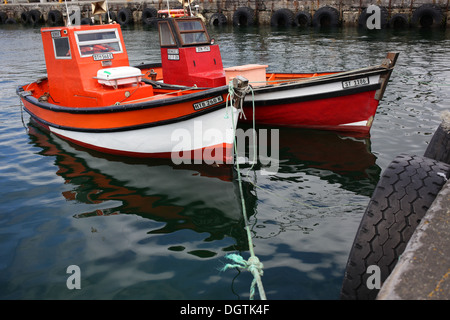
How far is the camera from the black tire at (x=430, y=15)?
25.1 metres

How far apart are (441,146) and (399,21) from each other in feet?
81.8

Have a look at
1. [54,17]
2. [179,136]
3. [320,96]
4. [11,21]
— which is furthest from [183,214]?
[11,21]

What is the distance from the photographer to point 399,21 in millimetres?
26766

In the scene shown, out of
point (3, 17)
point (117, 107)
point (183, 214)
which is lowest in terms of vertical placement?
point (183, 214)

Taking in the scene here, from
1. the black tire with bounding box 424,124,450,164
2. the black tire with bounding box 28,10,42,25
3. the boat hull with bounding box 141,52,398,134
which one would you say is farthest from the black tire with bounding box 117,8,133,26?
the black tire with bounding box 424,124,450,164

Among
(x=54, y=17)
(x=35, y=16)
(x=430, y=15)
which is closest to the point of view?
(x=430, y=15)

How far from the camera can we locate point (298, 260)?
511 cm

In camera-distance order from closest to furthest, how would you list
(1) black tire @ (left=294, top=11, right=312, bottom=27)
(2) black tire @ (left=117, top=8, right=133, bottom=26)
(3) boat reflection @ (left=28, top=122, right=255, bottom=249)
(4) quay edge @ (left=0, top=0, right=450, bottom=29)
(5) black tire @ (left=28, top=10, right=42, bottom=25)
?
(3) boat reflection @ (left=28, top=122, right=255, bottom=249)
(4) quay edge @ (left=0, top=0, right=450, bottom=29)
(1) black tire @ (left=294, top=11, right=312, bottom=27)
(2) black tire @ (left=117, top=8, right=133, bottom=26)
(5) black tire @ (left=28, top=10, right=42, bottom=25)

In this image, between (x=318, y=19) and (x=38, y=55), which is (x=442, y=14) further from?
(x=38, y=55)

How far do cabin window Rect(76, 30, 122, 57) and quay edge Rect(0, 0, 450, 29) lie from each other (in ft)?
70.2

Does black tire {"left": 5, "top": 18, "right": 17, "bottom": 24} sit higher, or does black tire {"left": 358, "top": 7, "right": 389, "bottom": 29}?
black tire {"left": 5, "top": 18, "right": 17, "bottom": 24}

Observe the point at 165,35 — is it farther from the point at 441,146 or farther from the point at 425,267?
the point at 425,267

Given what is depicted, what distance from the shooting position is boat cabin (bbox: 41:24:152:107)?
906 cm

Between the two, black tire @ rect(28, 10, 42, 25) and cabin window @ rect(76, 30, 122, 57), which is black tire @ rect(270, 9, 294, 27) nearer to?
cabin window @ rect(76, 30, 122, 57)
